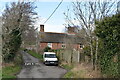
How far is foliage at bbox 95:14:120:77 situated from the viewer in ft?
33.1

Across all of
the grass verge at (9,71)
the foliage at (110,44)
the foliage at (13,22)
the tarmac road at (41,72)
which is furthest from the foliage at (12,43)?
the foliage at (110,44)

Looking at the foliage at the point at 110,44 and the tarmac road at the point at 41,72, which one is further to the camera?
the tarmac road at the point at 41,72

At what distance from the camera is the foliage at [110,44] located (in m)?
10.1

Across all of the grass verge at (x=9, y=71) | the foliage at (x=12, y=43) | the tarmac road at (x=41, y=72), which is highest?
the foliage at (x=12, y=43)

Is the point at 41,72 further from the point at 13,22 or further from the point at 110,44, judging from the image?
the point at 110,44

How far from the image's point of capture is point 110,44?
1055 centimetres

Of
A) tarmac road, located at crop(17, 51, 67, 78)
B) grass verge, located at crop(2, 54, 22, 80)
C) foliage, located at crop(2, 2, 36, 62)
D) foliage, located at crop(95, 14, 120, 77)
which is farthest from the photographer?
foliage, located at crop(2, 2, 36, 62)

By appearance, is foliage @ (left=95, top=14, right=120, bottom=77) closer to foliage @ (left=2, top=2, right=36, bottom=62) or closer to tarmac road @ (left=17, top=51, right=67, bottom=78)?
tarmac road @ (left=17, top=51, right=67, bottom=78)

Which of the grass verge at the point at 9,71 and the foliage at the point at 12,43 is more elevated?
the foliage at the point at 12,43

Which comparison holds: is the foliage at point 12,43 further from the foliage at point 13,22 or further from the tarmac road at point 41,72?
the tarmac road at point 41,72

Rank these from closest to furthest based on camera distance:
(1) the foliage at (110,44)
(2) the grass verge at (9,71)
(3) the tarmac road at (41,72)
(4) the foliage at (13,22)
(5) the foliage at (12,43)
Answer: (1) the foliage at (110,44)
(2) the grass verge at (9,71)
(3) the tarmac road at (41,72)
(4) the foliage at (13,22)
(5) the foliage at (12,43)

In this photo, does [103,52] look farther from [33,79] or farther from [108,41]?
[33,79]

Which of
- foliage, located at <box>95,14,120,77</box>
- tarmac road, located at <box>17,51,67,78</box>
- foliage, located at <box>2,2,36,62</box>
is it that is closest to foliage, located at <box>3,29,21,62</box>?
foliage, located at <box>2,2,36,62</box>

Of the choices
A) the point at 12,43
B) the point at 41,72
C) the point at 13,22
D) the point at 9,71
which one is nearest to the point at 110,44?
the point at 41,72
